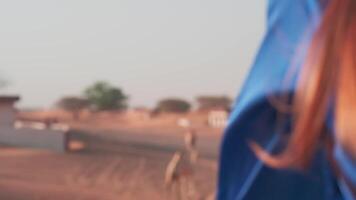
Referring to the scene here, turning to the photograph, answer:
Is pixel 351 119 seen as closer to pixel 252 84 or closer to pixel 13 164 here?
pixel 252 84

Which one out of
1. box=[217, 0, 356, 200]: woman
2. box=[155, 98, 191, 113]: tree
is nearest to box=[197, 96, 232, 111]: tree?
box=[155, 98, 191, 113]: tree

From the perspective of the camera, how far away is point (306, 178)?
0.81 meters

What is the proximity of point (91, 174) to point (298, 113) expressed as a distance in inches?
728

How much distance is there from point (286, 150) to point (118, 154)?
23.5 m

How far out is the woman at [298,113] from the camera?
745 mm

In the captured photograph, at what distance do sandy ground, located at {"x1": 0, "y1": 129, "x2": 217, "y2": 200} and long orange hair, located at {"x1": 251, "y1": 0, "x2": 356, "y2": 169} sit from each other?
1354 cm

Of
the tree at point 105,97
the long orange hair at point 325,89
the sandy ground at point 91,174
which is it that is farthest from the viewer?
the tree at point 105,97

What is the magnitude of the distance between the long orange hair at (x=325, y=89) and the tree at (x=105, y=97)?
1733 inches

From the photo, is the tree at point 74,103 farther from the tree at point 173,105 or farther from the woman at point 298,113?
the woman at point 298,113

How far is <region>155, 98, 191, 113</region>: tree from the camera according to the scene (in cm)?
4812

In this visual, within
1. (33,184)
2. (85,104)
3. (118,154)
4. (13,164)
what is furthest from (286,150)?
Answer: (85,104)

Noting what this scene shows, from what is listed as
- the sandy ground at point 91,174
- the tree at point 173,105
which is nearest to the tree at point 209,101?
the tree at point 173,105

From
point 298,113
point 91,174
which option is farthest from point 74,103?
point 298,113

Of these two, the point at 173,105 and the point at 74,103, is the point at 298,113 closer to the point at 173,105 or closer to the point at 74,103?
the point at 74,103
